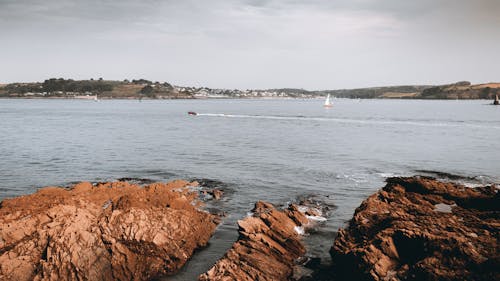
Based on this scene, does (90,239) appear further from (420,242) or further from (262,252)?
(420,242)

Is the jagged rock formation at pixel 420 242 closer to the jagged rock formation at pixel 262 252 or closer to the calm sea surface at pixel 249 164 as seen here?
the jagged rock formation at pixel 262 252

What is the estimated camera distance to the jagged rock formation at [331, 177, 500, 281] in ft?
29.8

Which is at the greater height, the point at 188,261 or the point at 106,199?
the point at 106,199

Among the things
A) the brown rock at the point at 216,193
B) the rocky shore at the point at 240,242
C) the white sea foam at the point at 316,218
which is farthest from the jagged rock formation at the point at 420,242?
the brown rock at the point at 216,193

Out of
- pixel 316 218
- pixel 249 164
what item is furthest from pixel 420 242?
pixel 249 164

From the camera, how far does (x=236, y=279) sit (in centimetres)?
1052

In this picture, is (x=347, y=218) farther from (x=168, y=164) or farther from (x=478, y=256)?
(x=168, y=164)

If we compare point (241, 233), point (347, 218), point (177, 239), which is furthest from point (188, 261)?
point (347, 218)

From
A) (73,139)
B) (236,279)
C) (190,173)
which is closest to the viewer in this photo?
(236,279)

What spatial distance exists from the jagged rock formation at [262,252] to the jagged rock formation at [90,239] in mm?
2460

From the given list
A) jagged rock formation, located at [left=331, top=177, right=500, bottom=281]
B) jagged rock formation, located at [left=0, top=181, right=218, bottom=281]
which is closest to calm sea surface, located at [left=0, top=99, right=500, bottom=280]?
jagged rock formation, located at [left=0, top=181, right=218, bottom=281]

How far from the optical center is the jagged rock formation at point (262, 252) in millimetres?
10878

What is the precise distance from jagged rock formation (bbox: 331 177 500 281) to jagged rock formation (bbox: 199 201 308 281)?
1.59 meters

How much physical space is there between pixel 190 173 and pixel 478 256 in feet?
74.4
